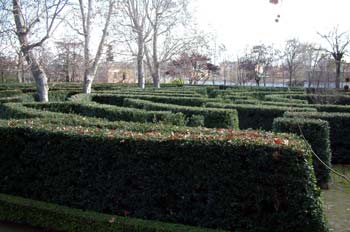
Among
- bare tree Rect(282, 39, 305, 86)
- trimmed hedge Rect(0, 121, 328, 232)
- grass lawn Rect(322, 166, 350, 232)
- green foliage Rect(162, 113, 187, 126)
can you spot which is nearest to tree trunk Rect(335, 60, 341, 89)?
bare tree Rect(282, 39, 305, 86)

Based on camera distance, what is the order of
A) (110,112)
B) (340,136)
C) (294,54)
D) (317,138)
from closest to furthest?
(317,138)
(340,136)
(110,112)
(294,54)

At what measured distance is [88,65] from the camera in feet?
65.6

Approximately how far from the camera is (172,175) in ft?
14.6

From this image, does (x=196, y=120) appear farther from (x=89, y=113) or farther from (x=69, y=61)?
(x=69, y=61)

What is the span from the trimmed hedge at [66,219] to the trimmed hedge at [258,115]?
23.5 feet

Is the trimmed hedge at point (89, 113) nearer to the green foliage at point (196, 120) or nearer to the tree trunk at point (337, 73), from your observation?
the green foliage at point (196, 120)

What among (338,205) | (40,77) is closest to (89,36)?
(40,77)

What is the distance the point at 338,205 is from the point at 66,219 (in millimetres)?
4088

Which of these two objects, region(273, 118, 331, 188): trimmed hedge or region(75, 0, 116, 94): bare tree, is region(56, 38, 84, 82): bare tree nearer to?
region(75, 0, 116, 94): bare tree

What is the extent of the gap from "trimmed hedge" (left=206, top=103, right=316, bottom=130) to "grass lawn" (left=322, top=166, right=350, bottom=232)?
3.03 m

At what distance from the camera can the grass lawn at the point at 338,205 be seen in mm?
5314


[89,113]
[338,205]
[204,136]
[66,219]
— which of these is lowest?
[338,205]

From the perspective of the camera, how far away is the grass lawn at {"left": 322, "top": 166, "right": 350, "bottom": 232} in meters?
5.31

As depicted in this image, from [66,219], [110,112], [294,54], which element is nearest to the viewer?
[66,219]
